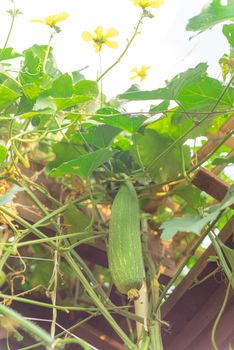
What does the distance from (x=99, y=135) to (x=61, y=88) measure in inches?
3.7

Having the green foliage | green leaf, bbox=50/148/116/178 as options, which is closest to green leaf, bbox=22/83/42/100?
the green foliage

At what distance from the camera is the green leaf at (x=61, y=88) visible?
0.85 meters

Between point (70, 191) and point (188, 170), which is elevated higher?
point (188, 170)

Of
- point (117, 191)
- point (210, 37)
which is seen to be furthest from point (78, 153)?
point (210, 37)

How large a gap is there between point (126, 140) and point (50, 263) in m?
0.28

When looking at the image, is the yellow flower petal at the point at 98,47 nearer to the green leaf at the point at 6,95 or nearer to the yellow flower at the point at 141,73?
the yellow flower at the point at 141,73

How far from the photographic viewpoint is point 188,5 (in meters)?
1.38

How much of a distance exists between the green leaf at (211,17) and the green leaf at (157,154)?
0.23m

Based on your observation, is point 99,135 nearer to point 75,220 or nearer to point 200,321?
point 75,220

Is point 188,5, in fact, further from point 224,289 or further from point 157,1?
point 224,289

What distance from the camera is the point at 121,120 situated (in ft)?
2.77

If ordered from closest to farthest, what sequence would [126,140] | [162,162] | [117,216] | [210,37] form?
[117,216], [162,162], [126,140], [210,37]

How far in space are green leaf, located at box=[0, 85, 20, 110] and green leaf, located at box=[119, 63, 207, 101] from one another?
0.53ft

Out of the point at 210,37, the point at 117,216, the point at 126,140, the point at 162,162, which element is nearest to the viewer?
the point at 117,216
